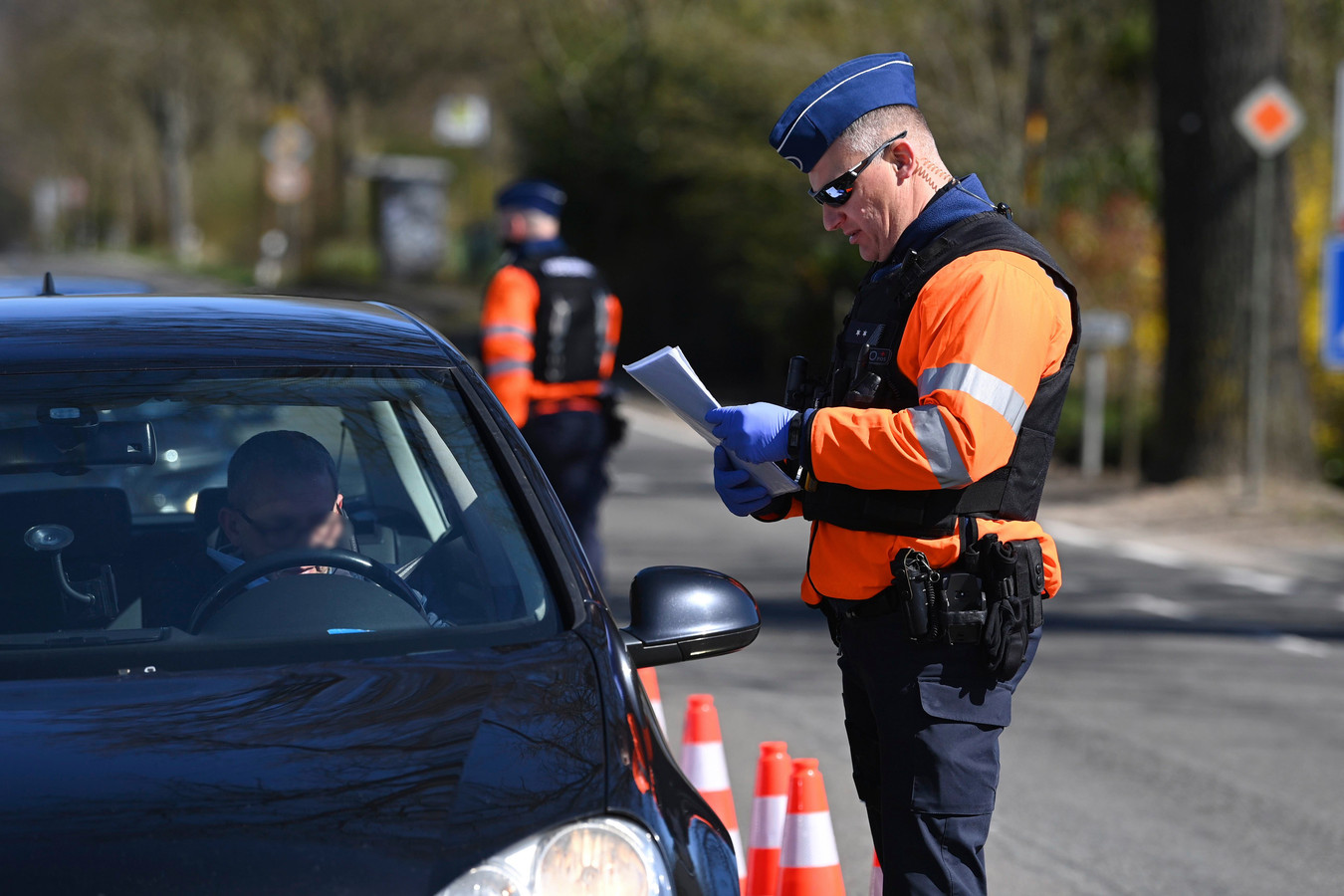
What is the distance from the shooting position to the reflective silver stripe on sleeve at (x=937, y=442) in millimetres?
2699

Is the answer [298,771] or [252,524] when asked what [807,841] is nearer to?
[252,524]

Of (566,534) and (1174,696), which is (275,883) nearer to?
(566,534)

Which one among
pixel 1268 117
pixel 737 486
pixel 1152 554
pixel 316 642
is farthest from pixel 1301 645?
pixel 316 642

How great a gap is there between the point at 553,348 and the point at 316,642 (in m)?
4.25

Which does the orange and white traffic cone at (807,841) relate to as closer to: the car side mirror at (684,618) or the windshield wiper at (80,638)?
the car side mirror at (684,618)

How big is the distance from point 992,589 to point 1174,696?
13.9 ft

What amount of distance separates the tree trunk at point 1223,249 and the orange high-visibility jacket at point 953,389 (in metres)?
10.6

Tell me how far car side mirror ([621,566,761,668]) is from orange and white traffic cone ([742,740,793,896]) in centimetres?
106

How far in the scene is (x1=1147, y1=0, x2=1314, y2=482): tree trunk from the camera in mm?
12828

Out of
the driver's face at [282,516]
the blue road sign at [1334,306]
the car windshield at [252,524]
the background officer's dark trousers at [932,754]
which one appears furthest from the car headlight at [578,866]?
the blue road sign at [1334,306]

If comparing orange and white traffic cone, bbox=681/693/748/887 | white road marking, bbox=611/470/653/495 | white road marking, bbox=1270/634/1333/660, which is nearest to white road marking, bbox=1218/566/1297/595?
white road marking, bbox=1270/634/1333/660

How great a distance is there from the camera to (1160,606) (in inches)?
347

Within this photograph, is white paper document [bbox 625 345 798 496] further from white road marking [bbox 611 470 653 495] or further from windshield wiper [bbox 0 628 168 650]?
white road marking [bbox 611 470 653 495]

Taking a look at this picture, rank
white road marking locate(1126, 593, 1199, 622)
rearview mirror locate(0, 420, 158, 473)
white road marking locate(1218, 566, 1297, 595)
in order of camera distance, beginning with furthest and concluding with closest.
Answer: white road marking locate(1218, 566, 1297, 595)
white road marking locate(1126, 593, 1199, 622)
rearview mirror locate(0, 420, 158, 473)
